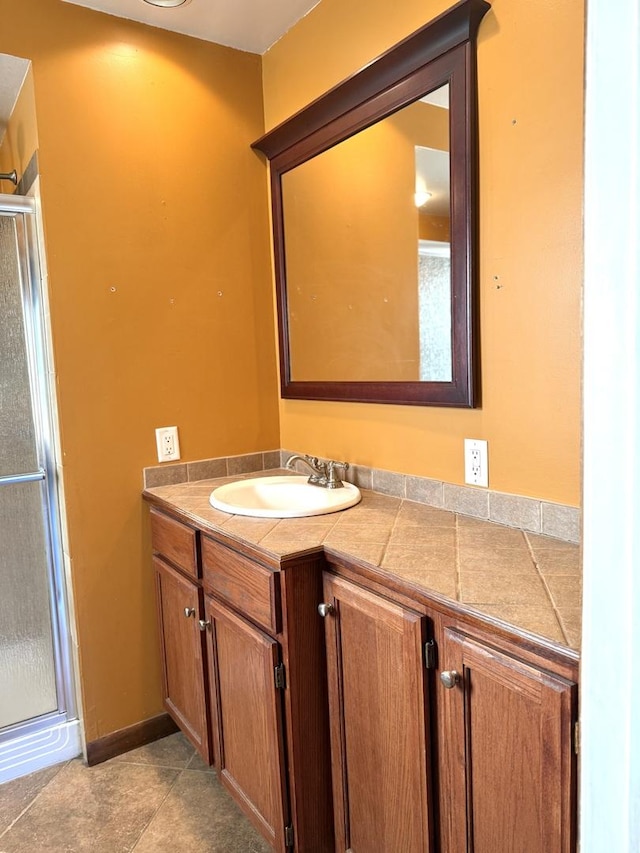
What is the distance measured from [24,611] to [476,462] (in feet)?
5.27

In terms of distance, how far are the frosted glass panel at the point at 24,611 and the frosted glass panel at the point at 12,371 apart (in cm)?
12

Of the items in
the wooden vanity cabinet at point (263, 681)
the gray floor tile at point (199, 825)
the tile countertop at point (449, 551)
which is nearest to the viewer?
the tile countertop at point (449, 551)

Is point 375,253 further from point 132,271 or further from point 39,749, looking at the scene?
point 39,749

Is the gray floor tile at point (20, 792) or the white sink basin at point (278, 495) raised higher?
the white sink basin at point (278, 495)

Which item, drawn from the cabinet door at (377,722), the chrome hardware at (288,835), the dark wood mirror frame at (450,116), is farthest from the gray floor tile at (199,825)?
the dark wood mirror frame at (450,116)

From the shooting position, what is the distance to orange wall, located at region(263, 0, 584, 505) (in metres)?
1.29

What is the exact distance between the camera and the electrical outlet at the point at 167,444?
6.95 ft

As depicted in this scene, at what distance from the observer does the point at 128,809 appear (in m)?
1.82

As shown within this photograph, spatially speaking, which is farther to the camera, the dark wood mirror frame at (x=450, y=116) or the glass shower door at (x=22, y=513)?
the glass shower door at (x=22, y=513)

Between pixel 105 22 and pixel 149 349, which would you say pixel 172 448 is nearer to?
pixel 149 349

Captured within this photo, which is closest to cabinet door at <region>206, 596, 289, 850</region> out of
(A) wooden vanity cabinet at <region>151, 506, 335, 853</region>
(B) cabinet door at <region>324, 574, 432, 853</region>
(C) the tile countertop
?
(A) wooden vanity cabinet at <region>151, 506, 335, 853</region>

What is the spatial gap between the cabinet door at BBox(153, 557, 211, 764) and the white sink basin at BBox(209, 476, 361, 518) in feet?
0.92

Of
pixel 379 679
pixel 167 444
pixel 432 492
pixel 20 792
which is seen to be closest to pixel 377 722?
pixel 379 679

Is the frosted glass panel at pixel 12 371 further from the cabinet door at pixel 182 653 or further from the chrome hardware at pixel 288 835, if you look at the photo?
the chrome hardware at pixel 288 835
